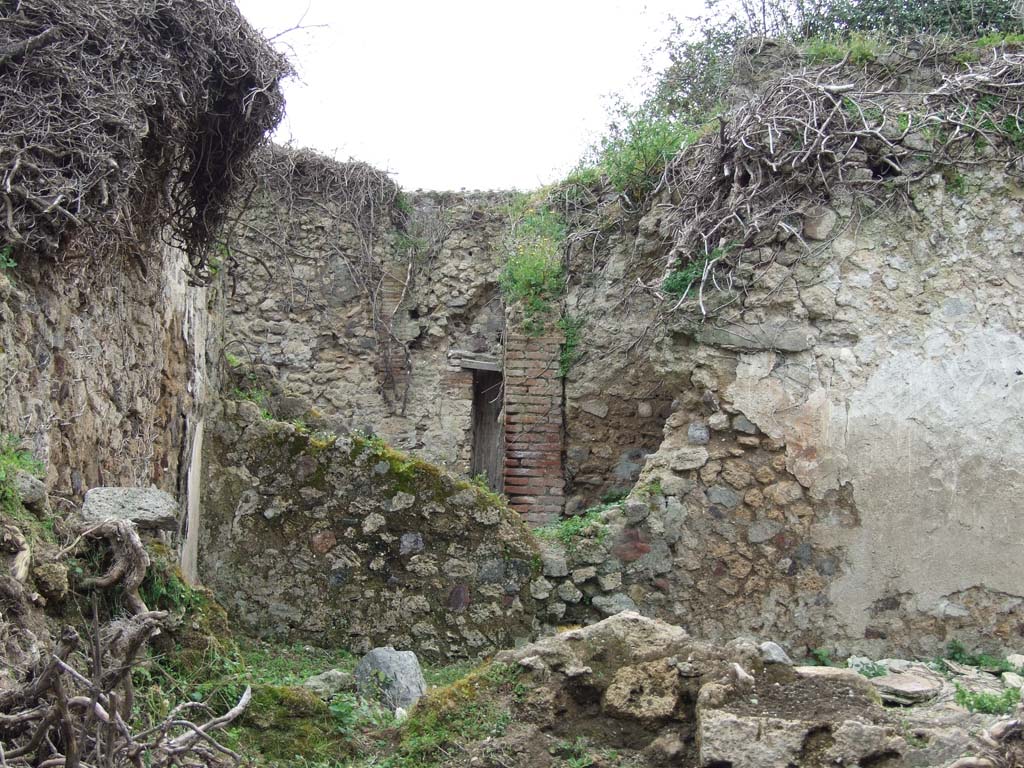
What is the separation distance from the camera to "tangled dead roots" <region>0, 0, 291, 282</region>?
4.27 m

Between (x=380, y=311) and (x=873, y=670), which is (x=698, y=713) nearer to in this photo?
(x=873, y=670)

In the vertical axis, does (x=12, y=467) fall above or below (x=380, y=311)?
below

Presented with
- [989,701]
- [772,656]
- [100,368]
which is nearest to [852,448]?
[989,701]

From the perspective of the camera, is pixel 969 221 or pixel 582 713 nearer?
pixel 582 713

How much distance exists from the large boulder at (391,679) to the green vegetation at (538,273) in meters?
3.76

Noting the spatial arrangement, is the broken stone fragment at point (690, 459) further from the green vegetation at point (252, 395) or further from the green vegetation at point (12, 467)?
the green vegetation at point (12, 467)

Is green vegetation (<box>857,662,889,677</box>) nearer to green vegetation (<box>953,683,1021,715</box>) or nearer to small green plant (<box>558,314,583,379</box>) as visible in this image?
green vegetation (<box>953,683,1021,715</box>)

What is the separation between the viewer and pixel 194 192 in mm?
5746

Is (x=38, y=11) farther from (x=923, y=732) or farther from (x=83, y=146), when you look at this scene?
(x=923, y=732)

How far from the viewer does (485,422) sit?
10.2 m

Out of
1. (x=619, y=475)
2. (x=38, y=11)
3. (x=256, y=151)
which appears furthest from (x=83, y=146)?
(x=619, y=475)

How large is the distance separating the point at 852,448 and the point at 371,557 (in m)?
2.79

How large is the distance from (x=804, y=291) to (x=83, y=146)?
3958mm

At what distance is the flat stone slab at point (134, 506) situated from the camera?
429 cm
